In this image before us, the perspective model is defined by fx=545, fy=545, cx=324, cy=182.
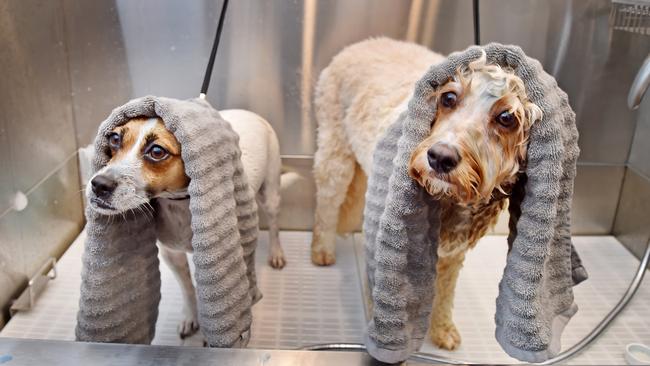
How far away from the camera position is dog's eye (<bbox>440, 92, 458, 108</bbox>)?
2.84ft

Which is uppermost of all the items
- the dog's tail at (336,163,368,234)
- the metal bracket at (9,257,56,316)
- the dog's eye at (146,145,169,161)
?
the dog's eye at (146,145,169,161)

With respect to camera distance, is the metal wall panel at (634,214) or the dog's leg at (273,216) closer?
the metal wall panel at (634,214)

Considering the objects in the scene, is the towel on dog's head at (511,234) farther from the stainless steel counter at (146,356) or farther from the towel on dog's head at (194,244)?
the towel on dog's head at (194,244)

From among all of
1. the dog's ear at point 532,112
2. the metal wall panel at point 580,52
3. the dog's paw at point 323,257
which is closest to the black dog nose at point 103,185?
the dog's ear at point 532,112

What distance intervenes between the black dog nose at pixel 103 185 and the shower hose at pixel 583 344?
52 cm

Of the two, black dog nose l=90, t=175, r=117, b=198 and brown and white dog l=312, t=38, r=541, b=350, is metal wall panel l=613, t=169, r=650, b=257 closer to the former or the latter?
brown and white dog l=312, t=38, r=541, b=350

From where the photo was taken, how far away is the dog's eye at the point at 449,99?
0.86 meters

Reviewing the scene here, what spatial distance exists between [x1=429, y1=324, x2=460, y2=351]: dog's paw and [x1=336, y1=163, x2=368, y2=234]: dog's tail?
1.55 feet

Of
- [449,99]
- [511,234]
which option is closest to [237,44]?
[449,99]

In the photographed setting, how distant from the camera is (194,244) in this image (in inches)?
38.5

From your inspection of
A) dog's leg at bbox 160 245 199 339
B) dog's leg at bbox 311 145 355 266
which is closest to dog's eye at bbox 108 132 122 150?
dog's leg at bbox 160 245 199 339

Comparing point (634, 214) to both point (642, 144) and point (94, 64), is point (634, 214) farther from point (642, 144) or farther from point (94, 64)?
point (94, 64)

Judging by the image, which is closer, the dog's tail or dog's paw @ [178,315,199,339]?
dog's paw @ [178,315,199,339]

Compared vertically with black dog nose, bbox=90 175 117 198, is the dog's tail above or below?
below
